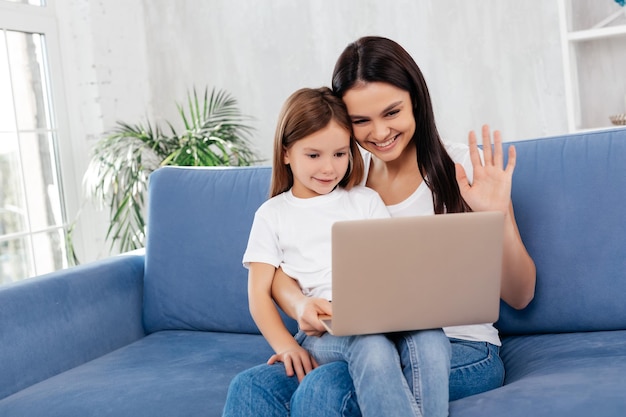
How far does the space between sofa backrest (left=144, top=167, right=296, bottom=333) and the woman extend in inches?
16.8

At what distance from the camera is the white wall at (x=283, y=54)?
348cm

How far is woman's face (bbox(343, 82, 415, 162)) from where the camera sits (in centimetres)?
172

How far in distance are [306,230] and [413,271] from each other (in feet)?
1.46

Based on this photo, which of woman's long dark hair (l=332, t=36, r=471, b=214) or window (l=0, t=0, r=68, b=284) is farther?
window (l=0, t=0, r=68, b=284)

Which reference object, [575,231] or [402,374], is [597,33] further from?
[402,374]

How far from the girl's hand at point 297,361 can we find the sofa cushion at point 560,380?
30cm

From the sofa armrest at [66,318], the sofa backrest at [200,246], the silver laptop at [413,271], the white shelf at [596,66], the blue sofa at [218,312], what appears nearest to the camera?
the silver laptop at [413,271]

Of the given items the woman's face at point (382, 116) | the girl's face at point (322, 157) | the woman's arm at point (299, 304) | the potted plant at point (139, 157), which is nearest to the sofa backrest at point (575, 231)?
the woman's face at point (382, 116)

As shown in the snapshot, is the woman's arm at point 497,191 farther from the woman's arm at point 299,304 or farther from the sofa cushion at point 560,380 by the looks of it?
the woman's arm at point 299,304

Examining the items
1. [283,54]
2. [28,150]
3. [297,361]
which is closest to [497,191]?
[297,361]

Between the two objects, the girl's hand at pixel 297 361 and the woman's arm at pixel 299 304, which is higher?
the woman's arm at pixel 299 304

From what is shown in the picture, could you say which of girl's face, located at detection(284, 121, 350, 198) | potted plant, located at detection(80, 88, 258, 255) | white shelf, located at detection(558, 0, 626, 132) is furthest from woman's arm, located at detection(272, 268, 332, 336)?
white shelf, located at detection(558, 0, 626, 132)

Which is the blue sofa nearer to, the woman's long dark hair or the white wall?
the woman's long dark hair

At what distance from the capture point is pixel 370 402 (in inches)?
52.5
